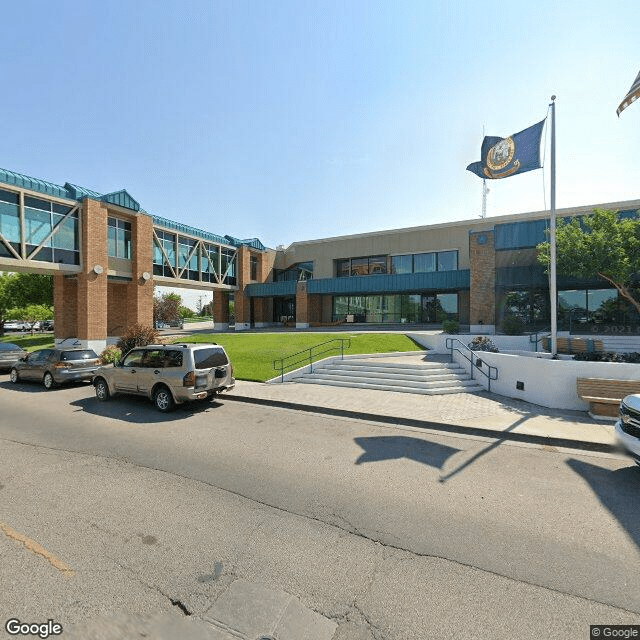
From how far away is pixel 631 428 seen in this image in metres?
5.54

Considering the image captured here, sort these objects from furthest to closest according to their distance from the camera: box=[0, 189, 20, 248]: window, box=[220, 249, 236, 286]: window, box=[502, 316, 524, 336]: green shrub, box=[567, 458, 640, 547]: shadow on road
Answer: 1. box=[220, 249, 236, 286]: window
2. box=[0, 189, 20, 248]: window
3. box=[502, 316, 524, 336]: green shrub
4. box=[567, 458, 640, 547]: shadow on road

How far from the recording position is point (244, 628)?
275 cm

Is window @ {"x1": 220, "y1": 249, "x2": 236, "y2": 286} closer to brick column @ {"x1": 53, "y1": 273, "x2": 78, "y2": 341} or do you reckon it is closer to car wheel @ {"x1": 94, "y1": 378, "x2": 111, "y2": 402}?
brick column @ {"x1": 53, "y1": 273, "x2": 78, "y2": 341}

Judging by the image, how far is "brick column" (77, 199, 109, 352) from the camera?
78.4 feet

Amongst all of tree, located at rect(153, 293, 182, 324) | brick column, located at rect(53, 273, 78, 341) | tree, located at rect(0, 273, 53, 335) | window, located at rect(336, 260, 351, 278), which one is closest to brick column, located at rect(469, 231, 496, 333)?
window, located at rect(336, 260, 351, 278)

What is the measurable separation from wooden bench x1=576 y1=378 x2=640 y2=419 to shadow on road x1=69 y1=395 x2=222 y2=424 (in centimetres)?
1036

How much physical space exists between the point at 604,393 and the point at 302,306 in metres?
26.7

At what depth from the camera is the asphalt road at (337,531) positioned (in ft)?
9.77

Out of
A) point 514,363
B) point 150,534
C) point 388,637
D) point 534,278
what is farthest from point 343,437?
point 534,278

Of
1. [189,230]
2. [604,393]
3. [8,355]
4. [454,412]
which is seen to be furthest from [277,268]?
[604,393]

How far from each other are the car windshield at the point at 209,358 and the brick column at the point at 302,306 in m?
23.4

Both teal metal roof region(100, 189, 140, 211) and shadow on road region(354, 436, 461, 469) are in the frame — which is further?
teal metal roof region(100, 189, 140, 211)

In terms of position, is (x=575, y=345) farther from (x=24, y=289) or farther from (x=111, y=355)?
(x=24, y=289)

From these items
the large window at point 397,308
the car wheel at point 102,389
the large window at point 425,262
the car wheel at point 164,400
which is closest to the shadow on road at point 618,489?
the car wheel at point 164,400
